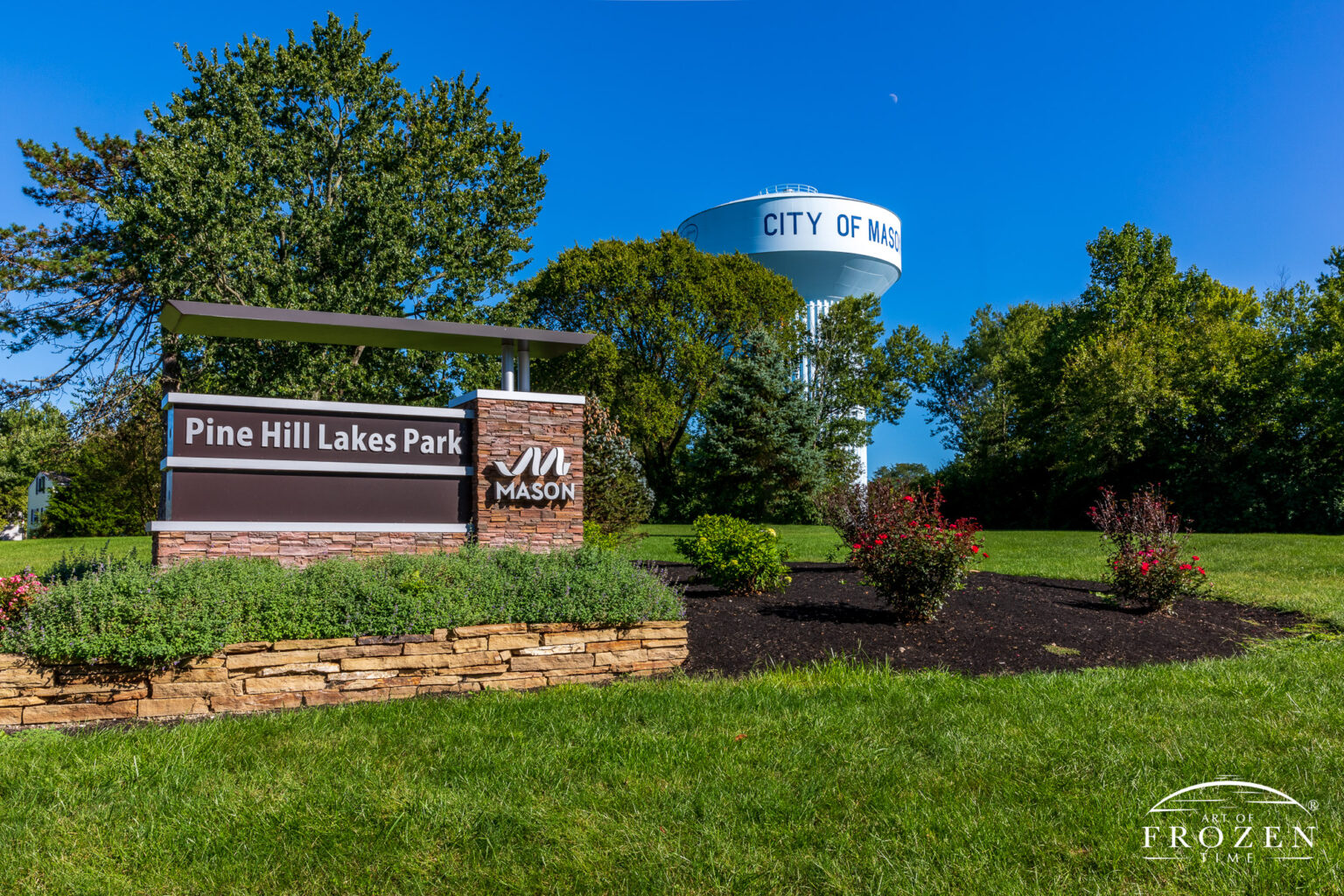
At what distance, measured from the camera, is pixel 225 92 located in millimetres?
20547

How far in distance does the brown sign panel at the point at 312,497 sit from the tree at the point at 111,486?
18653 mm

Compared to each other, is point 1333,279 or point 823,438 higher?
point 1333,279

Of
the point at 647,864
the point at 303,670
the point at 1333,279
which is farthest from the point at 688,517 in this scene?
the point at 647,864

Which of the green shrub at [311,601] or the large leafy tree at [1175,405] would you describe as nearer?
the green shrub at [311,601]

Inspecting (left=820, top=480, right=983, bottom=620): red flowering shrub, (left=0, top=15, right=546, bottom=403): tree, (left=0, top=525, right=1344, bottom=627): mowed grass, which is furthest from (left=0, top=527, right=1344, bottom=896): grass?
(left=0, top=15, right=546, bottom=403): tree

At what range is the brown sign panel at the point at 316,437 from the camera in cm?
758

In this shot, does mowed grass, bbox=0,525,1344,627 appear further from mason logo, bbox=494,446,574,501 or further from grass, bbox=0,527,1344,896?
grass, bbox=0,527,1344,896

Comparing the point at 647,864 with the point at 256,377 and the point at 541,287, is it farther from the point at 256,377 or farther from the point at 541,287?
the point at 541,287

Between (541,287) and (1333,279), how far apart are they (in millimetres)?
25084

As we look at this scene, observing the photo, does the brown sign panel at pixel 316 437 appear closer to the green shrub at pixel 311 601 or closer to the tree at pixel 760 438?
the green shrub at pixel 311 601

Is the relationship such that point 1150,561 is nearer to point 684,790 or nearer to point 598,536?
point 598,536

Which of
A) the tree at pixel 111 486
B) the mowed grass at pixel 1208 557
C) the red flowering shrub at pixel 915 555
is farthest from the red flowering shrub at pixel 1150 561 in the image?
the tree at pixel 111 486

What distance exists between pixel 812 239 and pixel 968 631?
87.9 feet

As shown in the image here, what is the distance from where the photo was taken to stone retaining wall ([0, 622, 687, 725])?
4930 mm
